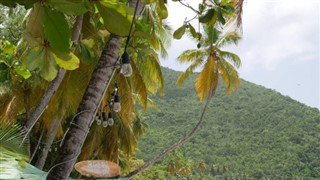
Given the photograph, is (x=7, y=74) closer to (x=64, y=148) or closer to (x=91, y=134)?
(x=64, y=148)

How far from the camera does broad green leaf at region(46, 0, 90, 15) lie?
2.94 feet

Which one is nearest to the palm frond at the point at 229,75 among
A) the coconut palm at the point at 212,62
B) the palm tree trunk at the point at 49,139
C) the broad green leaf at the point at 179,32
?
the coconut palm at the point at 212,62

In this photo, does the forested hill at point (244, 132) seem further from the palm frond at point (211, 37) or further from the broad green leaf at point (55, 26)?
the broad green leaf at point (55, 26)

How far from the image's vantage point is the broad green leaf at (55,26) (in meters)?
0.89

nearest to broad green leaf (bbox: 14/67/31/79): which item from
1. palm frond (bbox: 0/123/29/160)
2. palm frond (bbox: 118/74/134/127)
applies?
palm frond (bbox: 0/123/29/160)

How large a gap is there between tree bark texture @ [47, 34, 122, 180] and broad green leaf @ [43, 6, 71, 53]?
1512mm

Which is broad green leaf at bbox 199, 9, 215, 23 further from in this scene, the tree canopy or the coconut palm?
the coconut palm

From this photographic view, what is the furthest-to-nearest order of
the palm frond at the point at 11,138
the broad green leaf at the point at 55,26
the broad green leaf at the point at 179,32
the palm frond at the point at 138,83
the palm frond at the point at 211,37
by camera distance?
the palm frond at the point at 211,37 → the palm frond at the point at 138,83 → the palm frond at the point at 11,138 → the broad green leaf at the point at 179,32 → the broad green leaf at the point at 55,26

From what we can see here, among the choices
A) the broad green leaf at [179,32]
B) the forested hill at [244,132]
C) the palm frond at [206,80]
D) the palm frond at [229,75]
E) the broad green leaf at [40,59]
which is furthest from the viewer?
the forested hill at [244,132]

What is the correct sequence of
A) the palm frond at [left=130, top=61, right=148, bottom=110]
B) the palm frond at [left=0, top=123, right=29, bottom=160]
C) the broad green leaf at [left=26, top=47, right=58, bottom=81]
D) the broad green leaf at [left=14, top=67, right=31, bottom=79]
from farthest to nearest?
the palm frond at [left=130, top=61, right=148, bottom=110] → the broad green leaf at [left=14, top=67, right=31, bottom=79] → the palm frond at [left=0, top=123, right=29, bottom=160] → the broad green leaf at [left=26, top=47, right=58, bottom=81]

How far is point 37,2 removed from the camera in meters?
0.90

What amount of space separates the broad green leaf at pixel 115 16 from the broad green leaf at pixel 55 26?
94 mm

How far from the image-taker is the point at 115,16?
0.96 meters

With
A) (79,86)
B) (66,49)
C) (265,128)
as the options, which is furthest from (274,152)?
(66,49)
